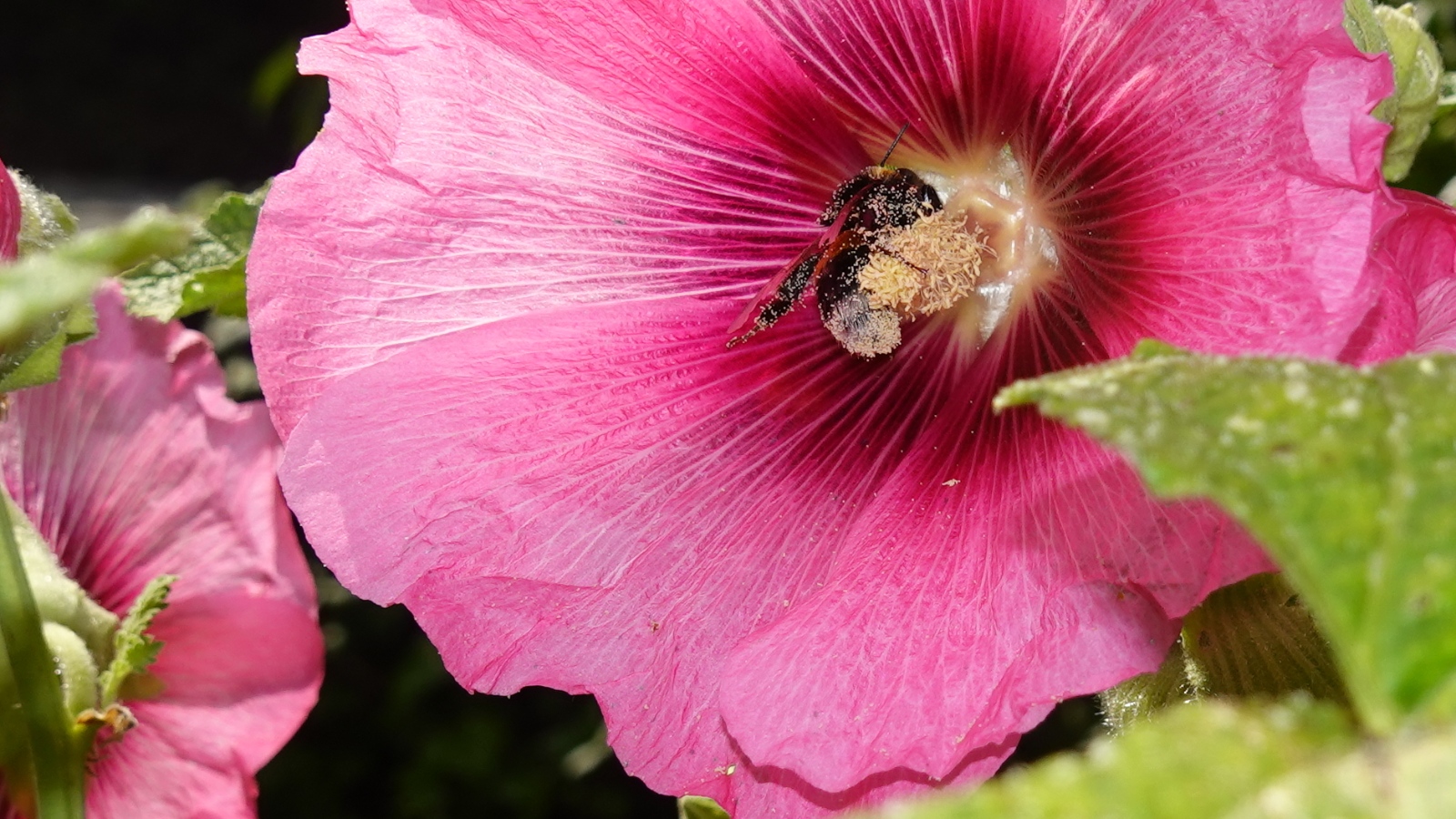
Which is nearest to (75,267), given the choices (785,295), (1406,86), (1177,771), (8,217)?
(1177,771)

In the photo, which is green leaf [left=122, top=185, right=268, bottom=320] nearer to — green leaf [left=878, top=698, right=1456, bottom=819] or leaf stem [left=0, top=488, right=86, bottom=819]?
leaf stem [left=0, top=488, right=86, bottom=819]

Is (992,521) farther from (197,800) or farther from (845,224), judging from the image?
(197,800)

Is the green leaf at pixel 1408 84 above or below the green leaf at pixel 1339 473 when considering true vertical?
above

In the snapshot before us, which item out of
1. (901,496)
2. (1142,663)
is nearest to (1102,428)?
(1142,663)

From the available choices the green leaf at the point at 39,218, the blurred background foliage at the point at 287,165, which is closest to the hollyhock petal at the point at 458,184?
the green leaf at the point at 39,218

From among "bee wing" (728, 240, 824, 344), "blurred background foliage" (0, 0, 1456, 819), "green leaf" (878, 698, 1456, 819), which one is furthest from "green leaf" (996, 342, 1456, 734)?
"blurred background foliage" (0, 0, 1456, 819)

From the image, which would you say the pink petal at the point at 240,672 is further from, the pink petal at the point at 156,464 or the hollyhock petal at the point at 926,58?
the hollyhock petal at the point at 926,58

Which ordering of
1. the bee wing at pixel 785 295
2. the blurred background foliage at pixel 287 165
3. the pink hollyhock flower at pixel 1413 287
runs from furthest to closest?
the blurred background foliage at pixel 287 165, the bee wing at pixel 785 295, the pink hollyhock flower at pixel 1413 287
